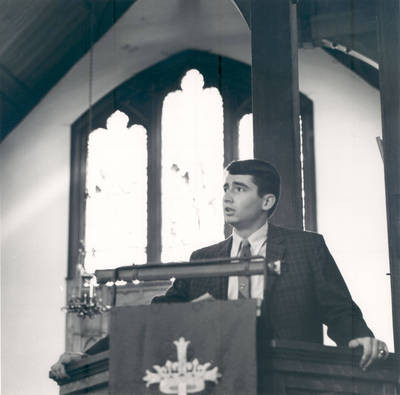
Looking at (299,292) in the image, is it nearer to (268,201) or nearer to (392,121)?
(268,201)

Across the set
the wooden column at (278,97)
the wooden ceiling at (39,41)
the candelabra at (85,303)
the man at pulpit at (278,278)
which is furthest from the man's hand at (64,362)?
the wooden ceiling at (39,41)

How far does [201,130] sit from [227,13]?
116 cm

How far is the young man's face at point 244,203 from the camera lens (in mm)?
3227

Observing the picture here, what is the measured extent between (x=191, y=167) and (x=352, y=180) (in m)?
1.65

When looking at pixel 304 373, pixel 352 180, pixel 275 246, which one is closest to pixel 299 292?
pixel 275 246

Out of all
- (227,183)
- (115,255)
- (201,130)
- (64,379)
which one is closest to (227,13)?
(201,130)

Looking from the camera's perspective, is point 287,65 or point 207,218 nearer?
point 287,65

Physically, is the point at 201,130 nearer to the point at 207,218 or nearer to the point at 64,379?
the point at 207,218

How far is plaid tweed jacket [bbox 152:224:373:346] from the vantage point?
3066 millimetres

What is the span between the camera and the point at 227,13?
859 cm

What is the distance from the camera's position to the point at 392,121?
4289mm

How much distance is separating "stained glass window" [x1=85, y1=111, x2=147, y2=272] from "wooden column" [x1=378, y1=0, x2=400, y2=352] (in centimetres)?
469

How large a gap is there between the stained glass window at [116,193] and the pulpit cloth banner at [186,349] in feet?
19.9

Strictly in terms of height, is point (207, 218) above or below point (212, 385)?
above
